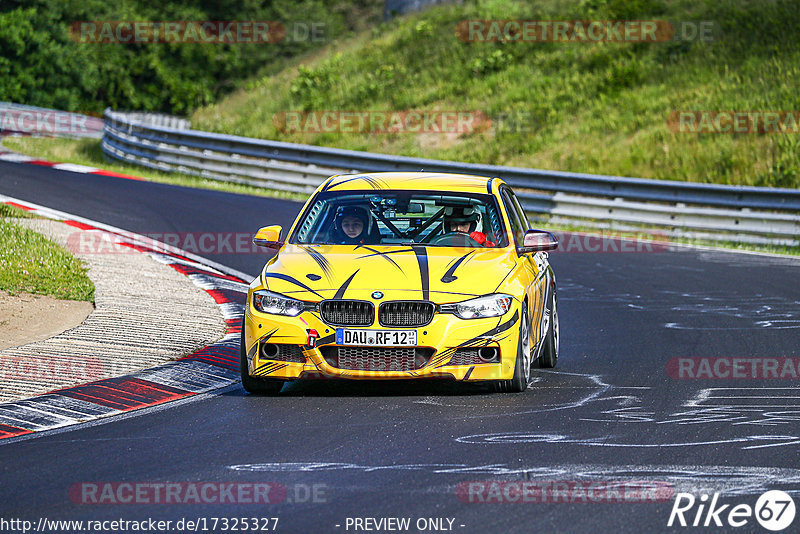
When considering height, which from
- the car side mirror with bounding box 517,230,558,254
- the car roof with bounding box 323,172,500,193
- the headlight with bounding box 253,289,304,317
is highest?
the car roof with bounding box 323,172,500,193

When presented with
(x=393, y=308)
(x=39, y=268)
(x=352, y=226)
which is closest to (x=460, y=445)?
(x=393, y=308)

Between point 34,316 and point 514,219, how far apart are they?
4573 millimetres

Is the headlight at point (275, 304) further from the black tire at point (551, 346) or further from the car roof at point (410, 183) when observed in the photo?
the black tire at point (551, 346)

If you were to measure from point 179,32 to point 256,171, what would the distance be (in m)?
33.3

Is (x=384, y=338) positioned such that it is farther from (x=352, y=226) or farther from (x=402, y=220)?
(x=402, y=220)

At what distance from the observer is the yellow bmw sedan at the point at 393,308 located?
26.6ft

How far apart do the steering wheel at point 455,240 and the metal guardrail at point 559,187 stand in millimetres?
12125

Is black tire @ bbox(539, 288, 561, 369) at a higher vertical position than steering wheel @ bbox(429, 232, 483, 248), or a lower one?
lower

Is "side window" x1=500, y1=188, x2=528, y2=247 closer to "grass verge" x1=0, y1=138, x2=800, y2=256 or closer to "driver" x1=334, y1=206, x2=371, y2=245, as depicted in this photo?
"driver" x1=334, y1=206, x2=371, y2=245

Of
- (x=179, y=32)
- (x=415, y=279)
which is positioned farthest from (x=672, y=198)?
(x=179, y=32)

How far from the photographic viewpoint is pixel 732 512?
5426 mm

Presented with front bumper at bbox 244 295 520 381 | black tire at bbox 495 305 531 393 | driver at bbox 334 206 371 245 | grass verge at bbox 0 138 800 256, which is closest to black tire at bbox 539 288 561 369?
black tire at bbox 495 305 531 393

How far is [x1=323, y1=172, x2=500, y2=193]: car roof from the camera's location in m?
9.70

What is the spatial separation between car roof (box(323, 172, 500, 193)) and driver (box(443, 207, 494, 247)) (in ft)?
0.67
